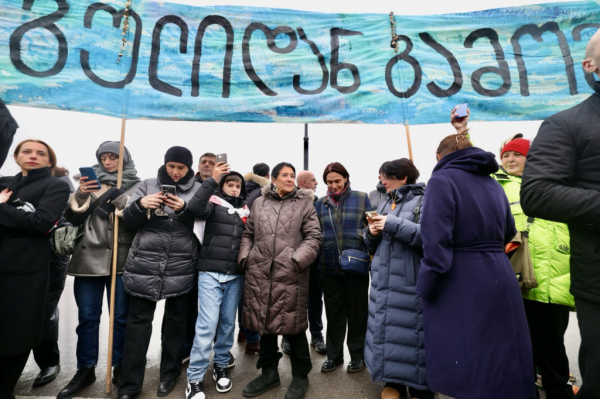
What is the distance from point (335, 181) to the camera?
130 inches

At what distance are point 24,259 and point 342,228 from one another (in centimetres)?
265

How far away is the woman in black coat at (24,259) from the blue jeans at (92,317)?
393 millimetres

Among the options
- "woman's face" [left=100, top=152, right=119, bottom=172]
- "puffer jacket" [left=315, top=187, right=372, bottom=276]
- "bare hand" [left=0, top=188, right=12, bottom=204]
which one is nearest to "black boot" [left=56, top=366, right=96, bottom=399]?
"bare hand" [left=0, top=188, right=12, bottom=204]

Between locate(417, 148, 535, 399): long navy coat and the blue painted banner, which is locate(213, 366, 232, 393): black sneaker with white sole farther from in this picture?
the blue painted banner

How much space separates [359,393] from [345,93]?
2810mm

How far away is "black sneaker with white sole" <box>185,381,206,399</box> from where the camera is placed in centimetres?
251

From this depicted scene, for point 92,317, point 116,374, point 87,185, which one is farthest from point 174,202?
point 116,374

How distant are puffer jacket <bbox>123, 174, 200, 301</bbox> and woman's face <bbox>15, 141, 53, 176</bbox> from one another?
0.72 m

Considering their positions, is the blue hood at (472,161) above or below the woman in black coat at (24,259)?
above

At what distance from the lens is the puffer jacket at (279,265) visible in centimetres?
262

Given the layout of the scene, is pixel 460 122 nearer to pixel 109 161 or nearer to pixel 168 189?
pixel 168 189

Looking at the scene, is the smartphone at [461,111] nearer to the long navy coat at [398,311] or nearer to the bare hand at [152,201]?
the long navy coat at [398,311]

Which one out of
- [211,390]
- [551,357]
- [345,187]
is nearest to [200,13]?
[345,187]

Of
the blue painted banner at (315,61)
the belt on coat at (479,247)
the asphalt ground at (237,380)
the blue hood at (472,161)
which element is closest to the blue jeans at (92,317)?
the asphalt ground at (237,380)
